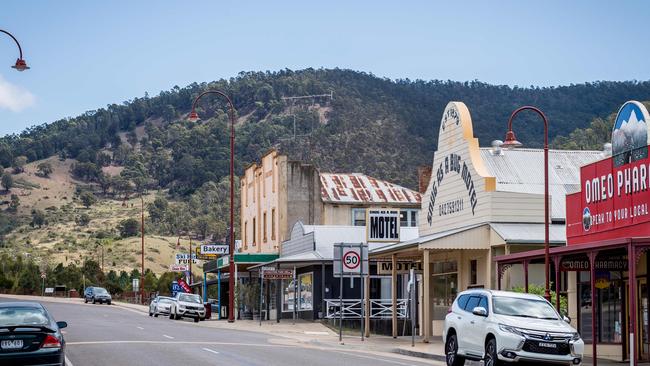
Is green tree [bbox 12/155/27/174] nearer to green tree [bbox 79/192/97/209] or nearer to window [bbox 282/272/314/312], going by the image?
green tree [bbox 79/192/97/209]

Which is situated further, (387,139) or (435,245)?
(387,139)

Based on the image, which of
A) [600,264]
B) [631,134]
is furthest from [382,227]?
[631,134]

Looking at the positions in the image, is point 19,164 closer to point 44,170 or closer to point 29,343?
point 44,170

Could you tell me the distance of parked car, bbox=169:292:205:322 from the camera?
183 ft

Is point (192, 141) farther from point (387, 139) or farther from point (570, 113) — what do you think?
point (570, 113)

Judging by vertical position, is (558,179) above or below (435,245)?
above

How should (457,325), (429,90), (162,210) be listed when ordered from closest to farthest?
(457,325) < (162,210) < (429,90)

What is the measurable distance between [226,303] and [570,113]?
99.2 metres

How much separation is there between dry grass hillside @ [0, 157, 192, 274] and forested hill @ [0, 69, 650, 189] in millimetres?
7004

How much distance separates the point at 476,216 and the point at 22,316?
19.9m

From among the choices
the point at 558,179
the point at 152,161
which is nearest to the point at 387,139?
the point at 152,161

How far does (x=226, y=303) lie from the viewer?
6931cm

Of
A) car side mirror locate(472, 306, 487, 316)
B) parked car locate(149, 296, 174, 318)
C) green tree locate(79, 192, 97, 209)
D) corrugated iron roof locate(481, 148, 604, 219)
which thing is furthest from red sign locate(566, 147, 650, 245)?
green tree locate(79, 192, 97, 209)

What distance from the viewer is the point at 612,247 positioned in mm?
23094
